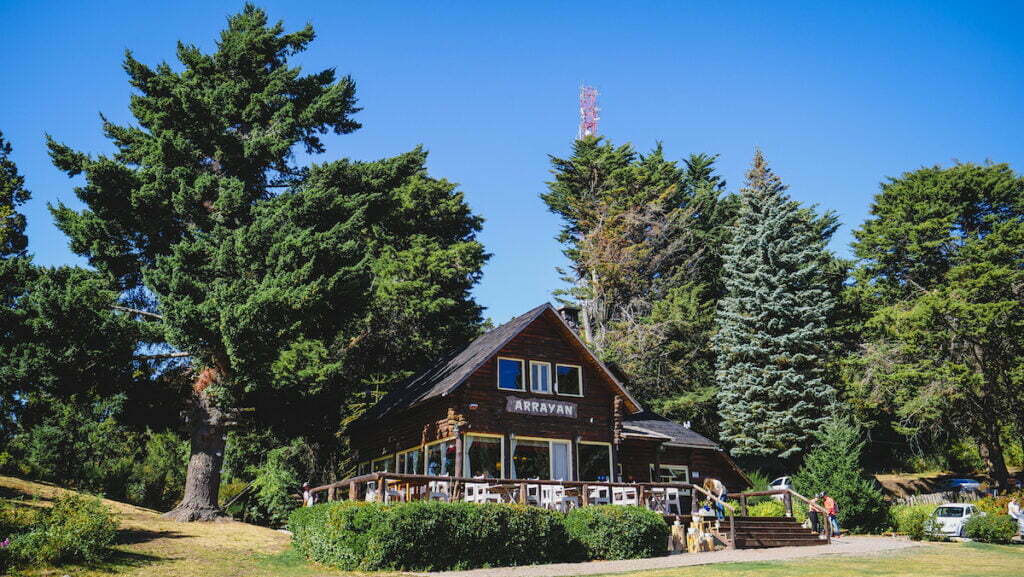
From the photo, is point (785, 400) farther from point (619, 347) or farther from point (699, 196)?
point (699, 196)

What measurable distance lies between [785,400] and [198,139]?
30.7m

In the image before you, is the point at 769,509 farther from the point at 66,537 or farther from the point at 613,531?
the point at 66,537

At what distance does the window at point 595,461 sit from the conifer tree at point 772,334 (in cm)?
1403

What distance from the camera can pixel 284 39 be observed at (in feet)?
95.5

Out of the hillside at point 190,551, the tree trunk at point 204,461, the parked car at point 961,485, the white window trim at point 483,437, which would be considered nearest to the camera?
the hillside at point 190,551

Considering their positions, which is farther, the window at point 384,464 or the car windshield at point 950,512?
the window at point 384,464

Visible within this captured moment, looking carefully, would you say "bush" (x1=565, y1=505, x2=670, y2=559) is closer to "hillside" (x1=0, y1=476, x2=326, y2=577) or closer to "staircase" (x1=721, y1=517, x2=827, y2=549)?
"staircase" (x1=721, y1=517, x2=827, y2=549)

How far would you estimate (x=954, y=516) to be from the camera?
28.0 m

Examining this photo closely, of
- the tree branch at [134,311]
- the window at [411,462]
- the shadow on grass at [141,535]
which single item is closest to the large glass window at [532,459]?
the window at [411,462]

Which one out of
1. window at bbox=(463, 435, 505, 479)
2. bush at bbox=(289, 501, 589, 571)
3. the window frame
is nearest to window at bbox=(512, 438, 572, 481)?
window at bbox=(463, 435, 505, 479)

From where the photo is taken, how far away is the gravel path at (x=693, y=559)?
15.7 metres

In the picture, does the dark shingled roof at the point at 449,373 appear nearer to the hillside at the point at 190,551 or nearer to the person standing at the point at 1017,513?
the hillside at the point at 190,551

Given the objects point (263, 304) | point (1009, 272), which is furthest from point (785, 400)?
point (263, 304)

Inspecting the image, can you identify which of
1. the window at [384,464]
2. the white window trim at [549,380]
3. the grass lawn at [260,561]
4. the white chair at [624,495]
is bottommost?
the grass lawn at [260,561]
